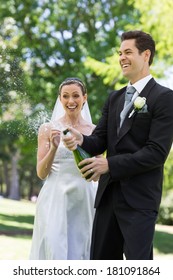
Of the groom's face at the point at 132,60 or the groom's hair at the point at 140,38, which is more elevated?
the groom's hair at the point at 140,38

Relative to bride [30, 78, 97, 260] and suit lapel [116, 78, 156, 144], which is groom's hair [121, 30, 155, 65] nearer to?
suit lapel [116, 78, 156, 144]

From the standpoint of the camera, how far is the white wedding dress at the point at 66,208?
4945mm

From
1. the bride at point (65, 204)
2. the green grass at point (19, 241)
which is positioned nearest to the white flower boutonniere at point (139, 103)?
the bride at point (65, 204)

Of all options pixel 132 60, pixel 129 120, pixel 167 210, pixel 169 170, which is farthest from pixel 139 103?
pixel 167 210

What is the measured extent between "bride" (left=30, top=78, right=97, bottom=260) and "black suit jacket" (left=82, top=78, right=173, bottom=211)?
4.71 ft

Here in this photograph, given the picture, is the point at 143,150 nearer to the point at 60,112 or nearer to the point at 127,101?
the point at 127,101

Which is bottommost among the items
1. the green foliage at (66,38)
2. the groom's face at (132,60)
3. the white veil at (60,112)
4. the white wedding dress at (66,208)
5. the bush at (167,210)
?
the bush at (167,210)

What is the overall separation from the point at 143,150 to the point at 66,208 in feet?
6.08

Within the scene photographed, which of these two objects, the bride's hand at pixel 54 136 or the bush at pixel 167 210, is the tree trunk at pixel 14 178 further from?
the bride's hand at pixel 54 136

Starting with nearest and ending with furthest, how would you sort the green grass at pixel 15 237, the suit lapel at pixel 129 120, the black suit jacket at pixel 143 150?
the black suit jacket at pixel 143 150
the suit lapel at pixel 129 120
the green grass at pixel 15 237

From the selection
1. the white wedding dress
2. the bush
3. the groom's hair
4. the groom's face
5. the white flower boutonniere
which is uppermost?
the groom's hair

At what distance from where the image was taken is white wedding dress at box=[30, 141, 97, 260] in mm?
4945

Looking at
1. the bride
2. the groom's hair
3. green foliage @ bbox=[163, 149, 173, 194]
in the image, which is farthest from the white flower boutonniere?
green foliage @ bbox=[163, 149, 173, 194]

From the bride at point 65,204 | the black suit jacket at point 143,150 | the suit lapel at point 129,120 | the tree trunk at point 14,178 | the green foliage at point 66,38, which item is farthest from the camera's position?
the tree trunk at point 14,178
